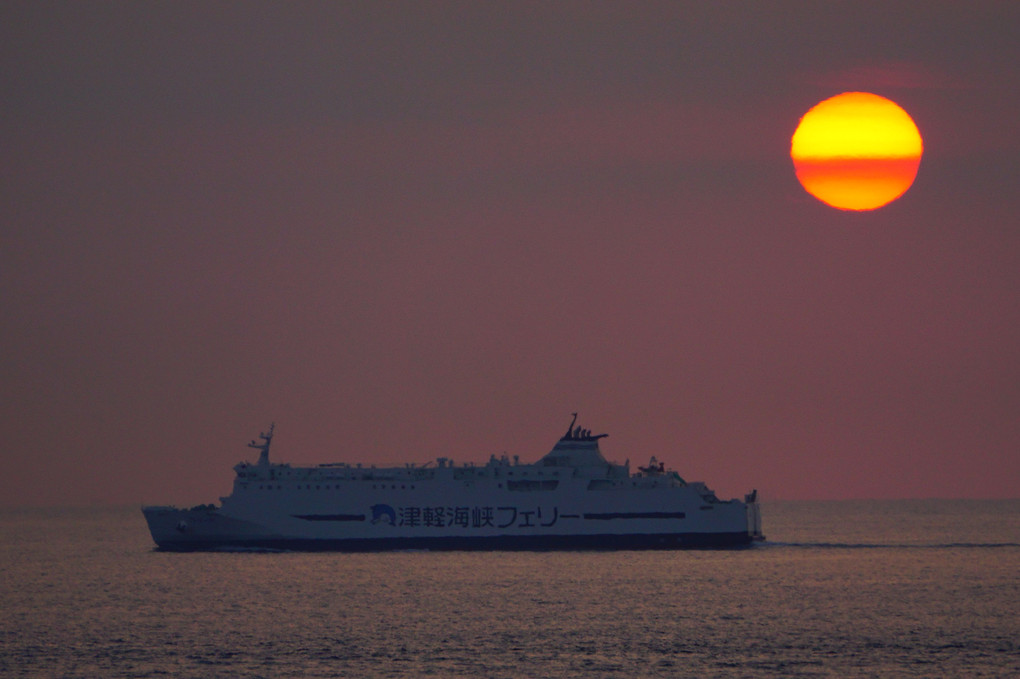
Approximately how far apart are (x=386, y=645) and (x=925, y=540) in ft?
283

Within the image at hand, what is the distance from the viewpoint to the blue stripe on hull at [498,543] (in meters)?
81.6

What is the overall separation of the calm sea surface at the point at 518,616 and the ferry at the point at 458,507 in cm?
147

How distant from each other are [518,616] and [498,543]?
92.3 feet

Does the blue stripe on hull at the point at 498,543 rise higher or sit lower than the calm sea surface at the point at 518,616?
higher

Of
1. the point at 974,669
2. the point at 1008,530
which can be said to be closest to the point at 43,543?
the point at 1008,530

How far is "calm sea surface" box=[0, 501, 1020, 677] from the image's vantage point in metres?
45.1

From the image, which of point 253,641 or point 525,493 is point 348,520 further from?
point 253,641

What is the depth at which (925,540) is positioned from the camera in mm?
124750

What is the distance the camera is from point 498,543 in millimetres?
84125

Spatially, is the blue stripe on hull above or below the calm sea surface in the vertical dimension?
above

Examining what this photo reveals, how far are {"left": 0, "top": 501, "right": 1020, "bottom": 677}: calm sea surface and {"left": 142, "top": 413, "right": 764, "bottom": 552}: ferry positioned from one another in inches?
57.9

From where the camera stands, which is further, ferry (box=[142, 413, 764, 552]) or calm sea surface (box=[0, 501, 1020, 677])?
ferry (box=[142, 413, 764, 552])

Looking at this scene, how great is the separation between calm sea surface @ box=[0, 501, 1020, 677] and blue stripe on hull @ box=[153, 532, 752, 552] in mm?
863

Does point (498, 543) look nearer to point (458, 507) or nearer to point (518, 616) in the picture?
point (458, 507)
